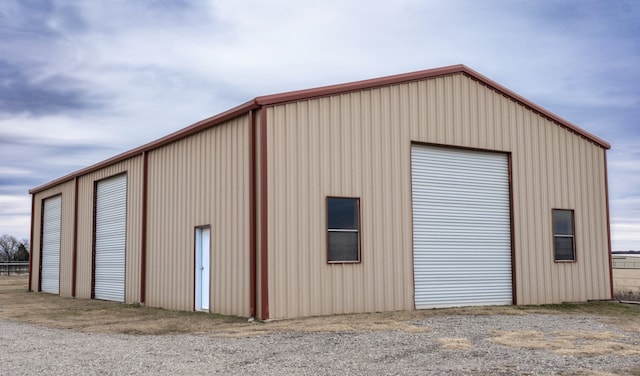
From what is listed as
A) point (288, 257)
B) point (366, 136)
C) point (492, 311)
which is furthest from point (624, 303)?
point (288, 257)

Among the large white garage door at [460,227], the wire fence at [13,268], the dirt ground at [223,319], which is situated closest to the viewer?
the dirt ground at [223,319]

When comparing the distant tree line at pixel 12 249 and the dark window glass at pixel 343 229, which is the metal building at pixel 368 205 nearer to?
the dark window glass at pixel 343 229

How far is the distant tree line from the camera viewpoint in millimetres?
69188

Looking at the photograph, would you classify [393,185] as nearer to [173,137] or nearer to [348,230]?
[348,230]

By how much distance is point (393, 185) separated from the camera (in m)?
16.4

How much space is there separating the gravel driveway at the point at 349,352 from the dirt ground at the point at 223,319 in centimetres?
54

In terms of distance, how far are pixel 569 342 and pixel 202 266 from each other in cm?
950

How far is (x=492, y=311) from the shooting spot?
16203 mm

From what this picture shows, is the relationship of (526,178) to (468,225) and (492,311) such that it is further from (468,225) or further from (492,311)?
(492,311)

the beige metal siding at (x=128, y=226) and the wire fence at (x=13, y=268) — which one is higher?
the beige metal siding at (x=128, y=226)

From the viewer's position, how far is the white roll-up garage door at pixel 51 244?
28688 millimetres

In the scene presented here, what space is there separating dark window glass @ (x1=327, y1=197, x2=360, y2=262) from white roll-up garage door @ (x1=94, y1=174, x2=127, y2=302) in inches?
382

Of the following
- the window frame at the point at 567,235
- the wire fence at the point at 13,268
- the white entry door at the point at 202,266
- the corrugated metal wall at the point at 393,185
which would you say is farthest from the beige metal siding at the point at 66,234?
the wire fence at the point at 13,268

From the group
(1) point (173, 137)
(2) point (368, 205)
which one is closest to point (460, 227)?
(2) point (368, 205)
